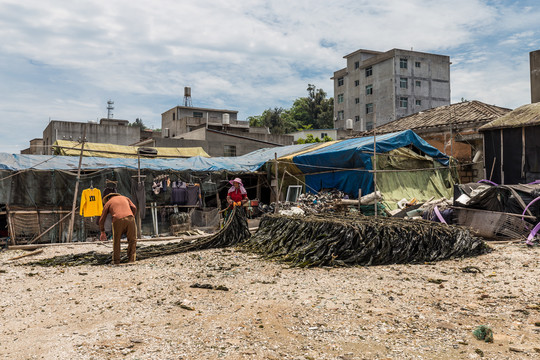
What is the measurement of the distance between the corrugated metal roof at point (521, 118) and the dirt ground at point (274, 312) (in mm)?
7124

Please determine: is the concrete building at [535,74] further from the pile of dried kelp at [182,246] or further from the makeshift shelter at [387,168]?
the pile of dried kelp at [182,246]

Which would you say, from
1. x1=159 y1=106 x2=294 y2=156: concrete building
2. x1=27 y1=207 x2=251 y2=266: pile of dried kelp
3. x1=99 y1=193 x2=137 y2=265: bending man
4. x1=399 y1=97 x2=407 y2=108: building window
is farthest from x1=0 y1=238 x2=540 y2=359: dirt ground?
x1=399 y1=97 x2=407 y2=108: building window

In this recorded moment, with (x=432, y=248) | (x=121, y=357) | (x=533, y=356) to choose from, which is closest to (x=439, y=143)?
(x=432, y=248)

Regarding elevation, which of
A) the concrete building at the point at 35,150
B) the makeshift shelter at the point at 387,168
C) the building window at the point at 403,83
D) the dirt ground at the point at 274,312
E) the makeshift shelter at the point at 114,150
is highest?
the building window at the point at 403,83

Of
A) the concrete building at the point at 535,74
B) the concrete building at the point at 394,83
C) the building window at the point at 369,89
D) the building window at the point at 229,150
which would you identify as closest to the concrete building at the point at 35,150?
the building window at the point at 229,150

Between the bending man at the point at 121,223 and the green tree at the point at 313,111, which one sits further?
the green tree at the point at 313,111

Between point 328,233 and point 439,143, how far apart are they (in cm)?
1403

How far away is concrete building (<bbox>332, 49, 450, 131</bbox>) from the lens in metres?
44.8

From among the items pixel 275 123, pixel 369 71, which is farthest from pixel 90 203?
pixel 275 123

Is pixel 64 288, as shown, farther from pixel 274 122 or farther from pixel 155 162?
pixel 274 122

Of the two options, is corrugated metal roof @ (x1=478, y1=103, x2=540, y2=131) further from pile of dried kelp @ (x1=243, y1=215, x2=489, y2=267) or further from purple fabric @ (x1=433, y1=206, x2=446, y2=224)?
pile of dried kelp @ (x1=243, y1=215, x2=489, y2=267)

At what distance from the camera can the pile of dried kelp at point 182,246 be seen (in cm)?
965

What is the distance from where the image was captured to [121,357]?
4.08m

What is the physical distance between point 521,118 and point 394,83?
102 feet
